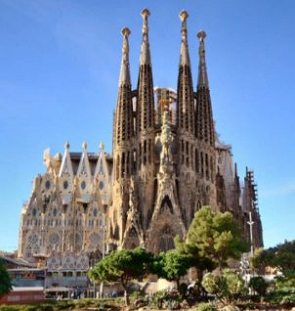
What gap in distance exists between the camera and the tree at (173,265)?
4328cm

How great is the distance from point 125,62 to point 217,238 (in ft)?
144

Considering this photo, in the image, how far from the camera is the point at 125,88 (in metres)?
77.6

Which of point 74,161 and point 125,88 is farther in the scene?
point 74,161

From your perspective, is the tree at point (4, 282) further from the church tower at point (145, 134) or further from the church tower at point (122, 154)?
the church tower at point (145, 134)

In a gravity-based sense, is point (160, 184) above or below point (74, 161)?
below

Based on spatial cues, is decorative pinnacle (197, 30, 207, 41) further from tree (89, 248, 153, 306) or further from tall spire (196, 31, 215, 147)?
tree (89, 248, 153, 306)

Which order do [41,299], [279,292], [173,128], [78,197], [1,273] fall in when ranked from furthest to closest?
[78,197]
[173,128]
[41,299]
[279,292]
[1,273]

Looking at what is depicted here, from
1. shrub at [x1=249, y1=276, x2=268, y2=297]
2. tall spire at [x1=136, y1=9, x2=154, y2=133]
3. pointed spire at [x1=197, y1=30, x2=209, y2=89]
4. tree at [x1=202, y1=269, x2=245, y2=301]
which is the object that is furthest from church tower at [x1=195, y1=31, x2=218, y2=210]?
tree at [x1=202, y1=269, x2=245, y2=301]

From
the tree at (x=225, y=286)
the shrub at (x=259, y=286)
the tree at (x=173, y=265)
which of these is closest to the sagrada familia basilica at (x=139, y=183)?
the tree at (x=173, y=265)

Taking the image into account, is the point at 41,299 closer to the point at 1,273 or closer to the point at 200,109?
the point at 1,273

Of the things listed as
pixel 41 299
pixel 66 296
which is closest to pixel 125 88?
pixel 66 296

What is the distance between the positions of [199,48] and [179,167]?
76.5 feet

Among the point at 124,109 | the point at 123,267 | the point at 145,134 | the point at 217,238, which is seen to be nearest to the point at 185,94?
the point at 145,134

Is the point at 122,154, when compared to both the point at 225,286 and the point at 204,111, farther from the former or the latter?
the point at 225,286
